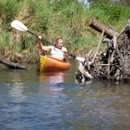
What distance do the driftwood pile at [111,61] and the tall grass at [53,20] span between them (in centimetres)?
492

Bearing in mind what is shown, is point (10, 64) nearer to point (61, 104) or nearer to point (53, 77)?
point (53, 77)

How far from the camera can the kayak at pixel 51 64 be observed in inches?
779

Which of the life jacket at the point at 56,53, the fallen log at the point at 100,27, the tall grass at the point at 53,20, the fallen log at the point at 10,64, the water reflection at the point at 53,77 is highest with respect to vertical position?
the tall grass at the point at 53,20

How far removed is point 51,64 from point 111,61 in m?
4.14

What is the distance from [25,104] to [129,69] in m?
4.14

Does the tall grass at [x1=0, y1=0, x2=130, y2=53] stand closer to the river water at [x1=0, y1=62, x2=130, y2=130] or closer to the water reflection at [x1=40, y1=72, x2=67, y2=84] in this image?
the water reflection at [x1=40, y1=72, x2=67, y2=84]

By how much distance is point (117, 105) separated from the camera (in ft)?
41.9

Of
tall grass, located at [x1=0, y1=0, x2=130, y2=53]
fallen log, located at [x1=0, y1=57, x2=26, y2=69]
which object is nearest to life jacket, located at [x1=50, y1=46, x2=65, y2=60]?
fallen log, located at [x1=0, y1=57, x2=26, y2=69]

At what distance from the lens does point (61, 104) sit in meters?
12.8

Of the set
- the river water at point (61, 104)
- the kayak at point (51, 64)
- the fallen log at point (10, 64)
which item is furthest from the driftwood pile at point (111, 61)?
the fallen log at point (10, 64)

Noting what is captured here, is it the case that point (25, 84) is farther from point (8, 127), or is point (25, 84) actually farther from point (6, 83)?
point (8, 127)

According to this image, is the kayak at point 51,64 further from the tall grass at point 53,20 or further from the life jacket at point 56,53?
the tall grass at point 53,20

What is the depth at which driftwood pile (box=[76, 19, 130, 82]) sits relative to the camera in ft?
52.5

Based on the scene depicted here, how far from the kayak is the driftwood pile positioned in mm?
3136
